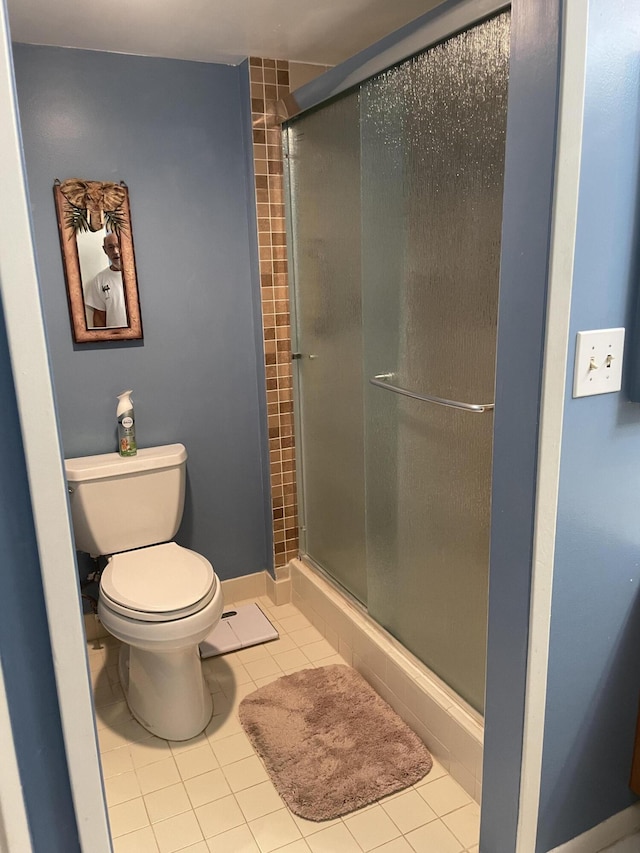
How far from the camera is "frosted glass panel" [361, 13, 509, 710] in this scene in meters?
1.47

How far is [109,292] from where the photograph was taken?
220 cm

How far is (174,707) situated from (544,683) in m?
1.13

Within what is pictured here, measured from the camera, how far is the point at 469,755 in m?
1.69

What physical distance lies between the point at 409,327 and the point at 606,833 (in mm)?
1306

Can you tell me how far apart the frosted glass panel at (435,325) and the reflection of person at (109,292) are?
852 millimetres

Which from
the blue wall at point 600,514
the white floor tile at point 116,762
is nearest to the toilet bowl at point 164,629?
the white floor tile at point 116,762

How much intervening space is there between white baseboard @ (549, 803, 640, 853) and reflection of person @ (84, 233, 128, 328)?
196cm

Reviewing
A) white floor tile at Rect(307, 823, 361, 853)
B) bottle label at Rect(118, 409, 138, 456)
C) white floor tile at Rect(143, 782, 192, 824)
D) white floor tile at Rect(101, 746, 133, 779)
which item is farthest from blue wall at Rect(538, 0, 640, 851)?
bottle label at Rect(118, 409, 138, 456)

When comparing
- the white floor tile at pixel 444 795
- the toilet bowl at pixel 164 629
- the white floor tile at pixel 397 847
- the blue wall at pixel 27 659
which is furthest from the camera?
the toilet bowl at pixel 164 629

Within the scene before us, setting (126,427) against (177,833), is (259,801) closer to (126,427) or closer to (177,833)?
(177,833)

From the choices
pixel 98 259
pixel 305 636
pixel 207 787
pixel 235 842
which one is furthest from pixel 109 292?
pixel 235 842

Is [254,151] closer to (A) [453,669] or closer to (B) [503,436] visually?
(B) [503,436]

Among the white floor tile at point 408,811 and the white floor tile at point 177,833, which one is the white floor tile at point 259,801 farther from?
the white floor tile at point 408,811

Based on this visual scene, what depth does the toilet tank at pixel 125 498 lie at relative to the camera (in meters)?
2.12
